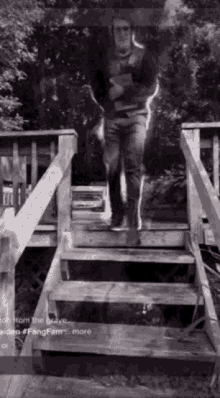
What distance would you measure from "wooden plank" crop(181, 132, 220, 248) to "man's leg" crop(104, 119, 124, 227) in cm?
43

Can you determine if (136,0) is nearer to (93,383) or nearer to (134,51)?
(134,51)

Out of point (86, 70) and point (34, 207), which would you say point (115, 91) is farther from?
point (86, 70)

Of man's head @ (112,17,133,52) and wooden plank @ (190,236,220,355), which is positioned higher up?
man's head @ (112,17,133,52)

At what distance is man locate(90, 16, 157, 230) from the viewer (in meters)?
2.75

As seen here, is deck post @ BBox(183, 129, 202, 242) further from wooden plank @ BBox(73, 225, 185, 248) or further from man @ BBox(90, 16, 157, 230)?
man @ BBox(90, 16, 157, 230)

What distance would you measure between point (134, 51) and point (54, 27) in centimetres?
313

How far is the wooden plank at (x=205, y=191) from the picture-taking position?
67.1 inches

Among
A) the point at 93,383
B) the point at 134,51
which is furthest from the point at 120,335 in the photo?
the point at 134,51

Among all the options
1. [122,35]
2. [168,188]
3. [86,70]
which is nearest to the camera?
[122,35]

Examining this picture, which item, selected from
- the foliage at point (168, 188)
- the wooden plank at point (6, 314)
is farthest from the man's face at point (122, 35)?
the foliage at point (168, 188)

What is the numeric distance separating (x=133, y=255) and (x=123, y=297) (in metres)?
0.37

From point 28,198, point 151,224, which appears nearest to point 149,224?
point 151,224

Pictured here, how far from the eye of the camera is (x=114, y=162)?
279 cm

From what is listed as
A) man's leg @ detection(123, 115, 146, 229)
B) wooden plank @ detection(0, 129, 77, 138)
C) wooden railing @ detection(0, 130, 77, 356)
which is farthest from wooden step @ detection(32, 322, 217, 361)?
wooden plank @ detection(0, 129, 77, 138)
